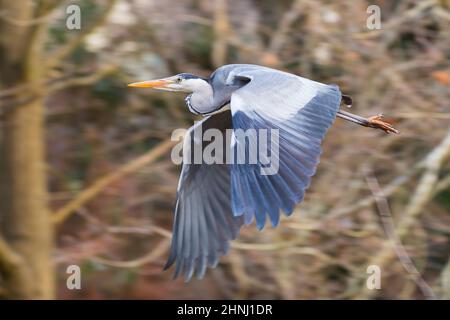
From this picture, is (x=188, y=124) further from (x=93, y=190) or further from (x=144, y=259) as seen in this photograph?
(x=144, y=259)

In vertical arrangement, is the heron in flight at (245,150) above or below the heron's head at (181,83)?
below

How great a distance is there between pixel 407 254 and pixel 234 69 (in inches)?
81.4

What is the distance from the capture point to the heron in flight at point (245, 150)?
452 centimetres

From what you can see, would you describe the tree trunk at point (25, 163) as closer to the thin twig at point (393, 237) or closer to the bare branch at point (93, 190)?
the bare branch at point (93, 190)

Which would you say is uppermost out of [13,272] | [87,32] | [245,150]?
[87,32]

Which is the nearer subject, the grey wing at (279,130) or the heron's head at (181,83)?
the grey wing at (279,130)

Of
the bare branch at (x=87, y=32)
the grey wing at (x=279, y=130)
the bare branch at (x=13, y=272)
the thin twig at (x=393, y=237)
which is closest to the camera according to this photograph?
the grey wing at (x=279, y=130)

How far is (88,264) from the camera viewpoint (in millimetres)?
7051

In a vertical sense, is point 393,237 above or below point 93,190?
below

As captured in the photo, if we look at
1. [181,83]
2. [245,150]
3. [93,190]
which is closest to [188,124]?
[93,190]

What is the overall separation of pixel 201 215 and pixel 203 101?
A: 23.5 inches

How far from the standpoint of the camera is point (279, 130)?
479 cm

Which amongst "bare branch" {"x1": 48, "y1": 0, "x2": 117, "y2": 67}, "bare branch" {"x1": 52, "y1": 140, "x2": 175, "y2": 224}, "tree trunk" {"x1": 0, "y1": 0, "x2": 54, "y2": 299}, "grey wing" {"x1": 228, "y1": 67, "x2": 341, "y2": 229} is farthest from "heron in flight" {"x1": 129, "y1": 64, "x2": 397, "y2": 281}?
"tree trunk" {"x1": 0, "y1": 0, "x2": 54, "y2": 299}

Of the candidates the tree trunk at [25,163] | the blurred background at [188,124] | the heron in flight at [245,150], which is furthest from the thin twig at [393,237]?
the tree trunk at [25,163]
